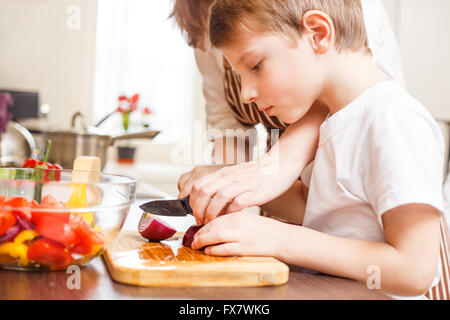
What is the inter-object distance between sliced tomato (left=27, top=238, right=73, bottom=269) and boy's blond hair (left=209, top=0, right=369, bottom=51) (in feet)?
1.31

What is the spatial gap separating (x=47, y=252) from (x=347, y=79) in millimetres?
500

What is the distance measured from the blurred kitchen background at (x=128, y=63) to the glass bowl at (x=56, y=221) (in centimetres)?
299

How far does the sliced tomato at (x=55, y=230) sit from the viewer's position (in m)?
0.49

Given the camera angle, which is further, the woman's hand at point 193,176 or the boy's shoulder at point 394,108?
the woman's hand at point 193,176

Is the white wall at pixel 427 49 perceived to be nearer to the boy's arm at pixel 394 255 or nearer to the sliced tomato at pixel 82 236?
the boy's arm at pixel 394 255

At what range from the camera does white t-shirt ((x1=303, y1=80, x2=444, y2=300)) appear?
606 mm

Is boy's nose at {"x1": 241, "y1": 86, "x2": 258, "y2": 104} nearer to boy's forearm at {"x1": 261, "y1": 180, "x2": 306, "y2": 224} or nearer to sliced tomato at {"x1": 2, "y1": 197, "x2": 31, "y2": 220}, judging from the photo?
boy's forearm at {"x1": 261, "y1": 180, "x2": 306, "y2": 224}

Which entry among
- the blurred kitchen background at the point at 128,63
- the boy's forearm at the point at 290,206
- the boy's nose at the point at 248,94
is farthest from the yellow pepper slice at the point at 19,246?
the blurred kitchen background at the point at 128,63

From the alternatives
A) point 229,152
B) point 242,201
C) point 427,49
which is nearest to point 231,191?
point 242,201

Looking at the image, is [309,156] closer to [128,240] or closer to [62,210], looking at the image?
[128,240]

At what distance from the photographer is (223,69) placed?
1380 millimetres

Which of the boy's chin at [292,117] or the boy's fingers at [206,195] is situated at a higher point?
the boy's chin at [292,117]

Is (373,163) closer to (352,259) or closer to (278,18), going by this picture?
(352,259)
